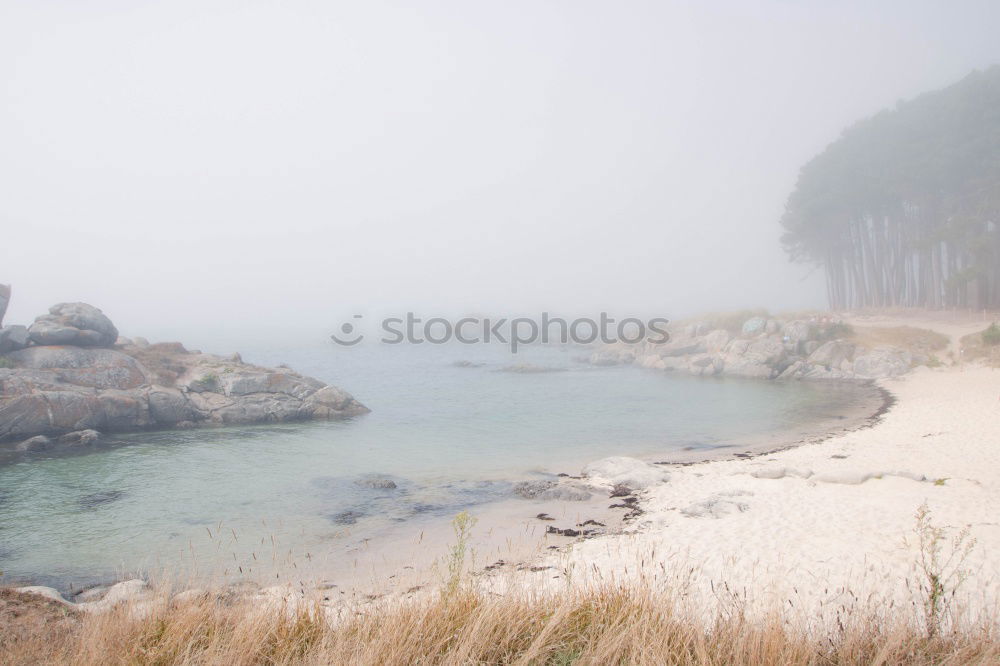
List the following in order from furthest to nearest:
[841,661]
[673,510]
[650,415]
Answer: [650,415], [673,510], [841,661]

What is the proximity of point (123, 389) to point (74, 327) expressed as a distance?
482 cm

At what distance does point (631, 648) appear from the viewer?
172 inches

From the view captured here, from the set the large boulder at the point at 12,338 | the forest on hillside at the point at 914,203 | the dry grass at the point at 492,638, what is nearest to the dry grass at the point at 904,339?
the forest on hillside at the point at 914,203

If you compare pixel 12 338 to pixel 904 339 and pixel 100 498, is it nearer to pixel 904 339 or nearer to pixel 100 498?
pixel 100 498

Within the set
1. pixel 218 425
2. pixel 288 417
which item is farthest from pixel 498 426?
pixel 218 425

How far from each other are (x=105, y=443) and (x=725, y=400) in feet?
106

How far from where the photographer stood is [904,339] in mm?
42250

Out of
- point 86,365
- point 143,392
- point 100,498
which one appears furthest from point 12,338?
point 100,498

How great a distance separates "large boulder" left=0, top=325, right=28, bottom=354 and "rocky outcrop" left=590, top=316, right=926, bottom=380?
45670 mm

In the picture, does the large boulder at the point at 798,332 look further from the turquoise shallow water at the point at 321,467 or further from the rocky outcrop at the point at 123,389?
the rocky outcrop at the point at 123,389

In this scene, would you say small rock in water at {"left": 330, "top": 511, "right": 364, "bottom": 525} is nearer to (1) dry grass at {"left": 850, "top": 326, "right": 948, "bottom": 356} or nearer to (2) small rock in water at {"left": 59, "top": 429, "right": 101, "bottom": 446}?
(2) small rock in water at {"left": 59, "top": 429, "right": 101, "bottom": 446}

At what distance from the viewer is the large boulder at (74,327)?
2547cm

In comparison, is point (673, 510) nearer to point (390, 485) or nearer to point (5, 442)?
point (390, 485)

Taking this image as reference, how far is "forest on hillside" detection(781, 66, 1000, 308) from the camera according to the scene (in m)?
48.7
